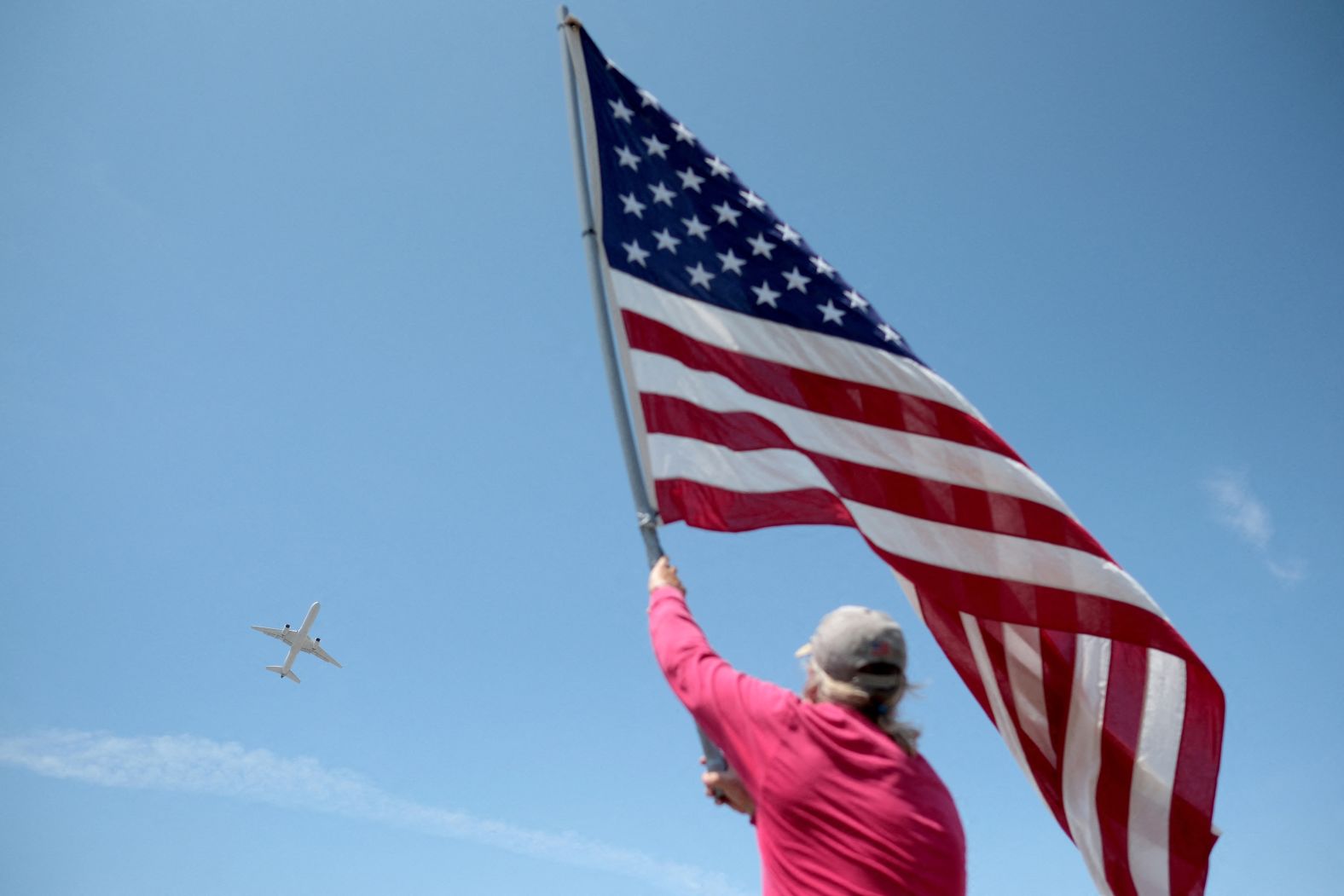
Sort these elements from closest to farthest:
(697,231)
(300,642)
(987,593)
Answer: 1. (987,593)
2. (697,231)
3. (300,642)

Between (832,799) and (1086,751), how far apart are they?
337 centimetres

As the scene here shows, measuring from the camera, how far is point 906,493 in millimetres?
5770

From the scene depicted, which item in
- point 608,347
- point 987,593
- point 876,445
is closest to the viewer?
point 608,347

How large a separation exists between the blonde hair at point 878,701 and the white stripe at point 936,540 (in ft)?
8.05

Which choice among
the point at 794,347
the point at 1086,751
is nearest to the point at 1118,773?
the point at 1086,751

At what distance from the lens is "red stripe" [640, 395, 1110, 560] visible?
563cm

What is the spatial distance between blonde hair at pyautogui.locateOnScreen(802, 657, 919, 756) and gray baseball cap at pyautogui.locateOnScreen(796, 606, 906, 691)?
2 centimetres

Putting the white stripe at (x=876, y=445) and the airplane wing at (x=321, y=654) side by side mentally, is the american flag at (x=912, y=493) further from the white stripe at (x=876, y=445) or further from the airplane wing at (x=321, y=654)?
the airplane wing at (x=321, y=654)

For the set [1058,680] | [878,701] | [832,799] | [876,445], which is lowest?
[832,799]

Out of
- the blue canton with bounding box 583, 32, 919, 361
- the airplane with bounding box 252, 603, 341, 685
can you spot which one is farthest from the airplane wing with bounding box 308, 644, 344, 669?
the blue canton with bounding box 583, 32, 919, 361

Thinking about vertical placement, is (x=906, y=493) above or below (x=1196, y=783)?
above

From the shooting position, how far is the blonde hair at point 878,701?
2975 mm

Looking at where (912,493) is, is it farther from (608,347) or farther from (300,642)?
(300,642)

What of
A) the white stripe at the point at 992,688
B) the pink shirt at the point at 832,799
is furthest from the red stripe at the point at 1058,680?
the pink shirt at the point at 832,799
